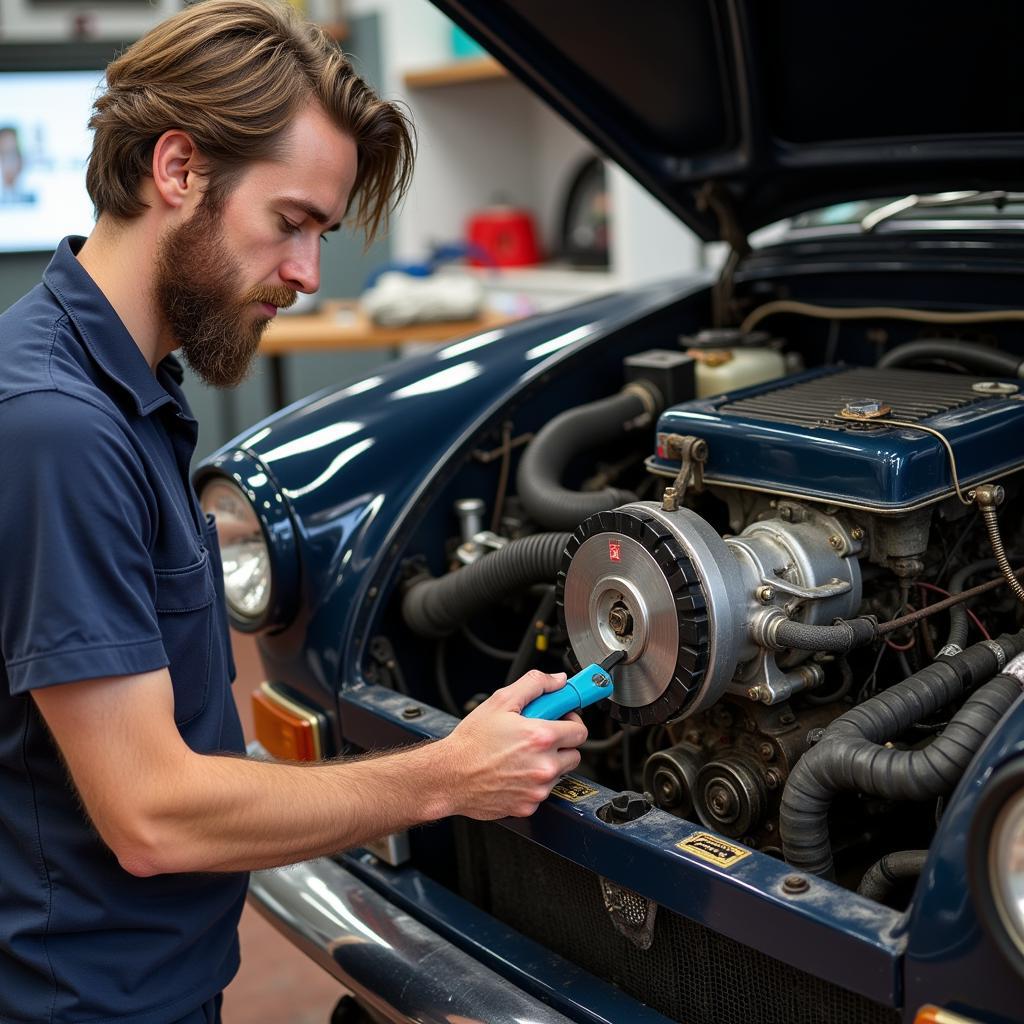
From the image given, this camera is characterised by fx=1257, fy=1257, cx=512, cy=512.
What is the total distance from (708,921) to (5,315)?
33.7 inches

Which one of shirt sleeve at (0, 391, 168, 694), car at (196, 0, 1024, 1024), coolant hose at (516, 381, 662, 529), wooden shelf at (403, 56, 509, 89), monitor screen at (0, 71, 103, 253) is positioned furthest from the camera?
monitor screen at (0, 71, 103, 253)

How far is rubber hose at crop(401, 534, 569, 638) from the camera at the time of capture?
1.53 meters

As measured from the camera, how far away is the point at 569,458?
1.79 meters

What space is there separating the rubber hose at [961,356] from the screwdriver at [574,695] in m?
0.77

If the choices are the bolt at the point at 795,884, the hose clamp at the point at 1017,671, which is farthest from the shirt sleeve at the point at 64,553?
the hose clamp at the point at 1017,671

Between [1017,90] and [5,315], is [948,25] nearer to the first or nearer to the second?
[1017,90]

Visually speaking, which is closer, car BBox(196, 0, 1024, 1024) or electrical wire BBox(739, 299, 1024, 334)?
car BBox(196, 0, 1024, 1024)

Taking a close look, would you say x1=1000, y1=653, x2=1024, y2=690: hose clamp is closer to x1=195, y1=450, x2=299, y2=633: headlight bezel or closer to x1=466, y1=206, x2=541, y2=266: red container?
x1=195, y1=450, x2=299, y2=633: headlight bezel

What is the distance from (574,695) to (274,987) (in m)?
1.21

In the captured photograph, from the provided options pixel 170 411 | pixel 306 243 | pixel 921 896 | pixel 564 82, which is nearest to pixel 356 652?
pixel 170 411

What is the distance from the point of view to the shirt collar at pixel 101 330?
119cm

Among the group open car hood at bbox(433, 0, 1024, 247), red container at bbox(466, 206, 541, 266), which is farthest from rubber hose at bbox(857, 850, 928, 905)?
red container at bbox(466, 206, 541, 266)

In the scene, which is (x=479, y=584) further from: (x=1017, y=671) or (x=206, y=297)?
(x=1017, y=671)

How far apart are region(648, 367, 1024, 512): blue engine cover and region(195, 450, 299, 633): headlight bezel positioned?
49 centimetres
